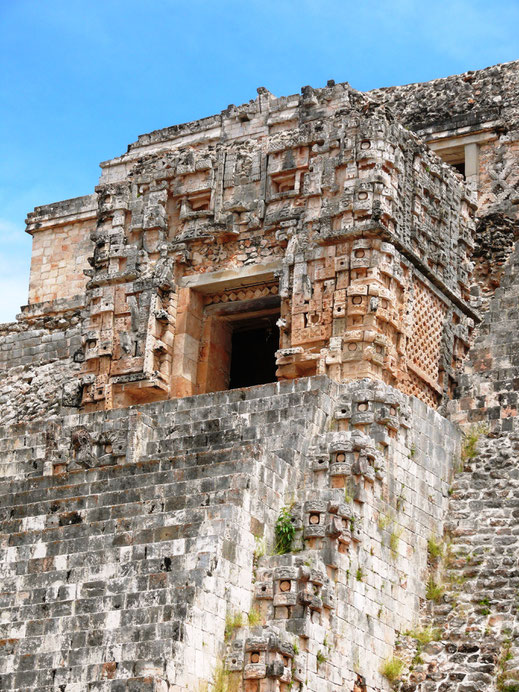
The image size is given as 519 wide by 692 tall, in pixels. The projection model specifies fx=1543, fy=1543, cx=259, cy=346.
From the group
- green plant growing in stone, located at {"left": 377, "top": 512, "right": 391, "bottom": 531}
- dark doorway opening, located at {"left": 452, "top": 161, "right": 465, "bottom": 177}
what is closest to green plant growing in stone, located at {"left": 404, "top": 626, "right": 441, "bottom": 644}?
green plant growing in stone, located at {"left": 377, "top": 512, "right": 391, "bottom": 531}

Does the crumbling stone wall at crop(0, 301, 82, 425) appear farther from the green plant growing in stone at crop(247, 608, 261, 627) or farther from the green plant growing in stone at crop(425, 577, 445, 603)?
the green plant growing in stone at crop(247, 608, 261, 627)

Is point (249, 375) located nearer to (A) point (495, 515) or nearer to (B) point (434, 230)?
(B) point (434, 230)

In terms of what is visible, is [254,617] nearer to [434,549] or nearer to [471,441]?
[434,549]

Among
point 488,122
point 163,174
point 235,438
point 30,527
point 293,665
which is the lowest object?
point 293,665

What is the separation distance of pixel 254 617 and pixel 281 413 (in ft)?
10.0

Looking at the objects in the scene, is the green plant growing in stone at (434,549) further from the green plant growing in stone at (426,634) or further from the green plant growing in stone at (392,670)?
the green plant growing in stone at (392,670)

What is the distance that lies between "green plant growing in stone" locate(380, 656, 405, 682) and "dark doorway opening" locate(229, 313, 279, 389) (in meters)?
7.03

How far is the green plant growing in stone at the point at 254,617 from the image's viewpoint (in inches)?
576

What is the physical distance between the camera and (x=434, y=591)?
1667cm

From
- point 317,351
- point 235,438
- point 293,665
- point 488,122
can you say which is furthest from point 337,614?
point 488,122

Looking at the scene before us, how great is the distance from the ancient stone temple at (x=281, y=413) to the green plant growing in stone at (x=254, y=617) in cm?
2

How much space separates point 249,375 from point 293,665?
30.6ft

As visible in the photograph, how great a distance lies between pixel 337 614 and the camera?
15164 mm

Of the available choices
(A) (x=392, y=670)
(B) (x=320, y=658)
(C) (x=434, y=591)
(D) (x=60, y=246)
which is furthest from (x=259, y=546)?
(D) (x=60, y=246)
